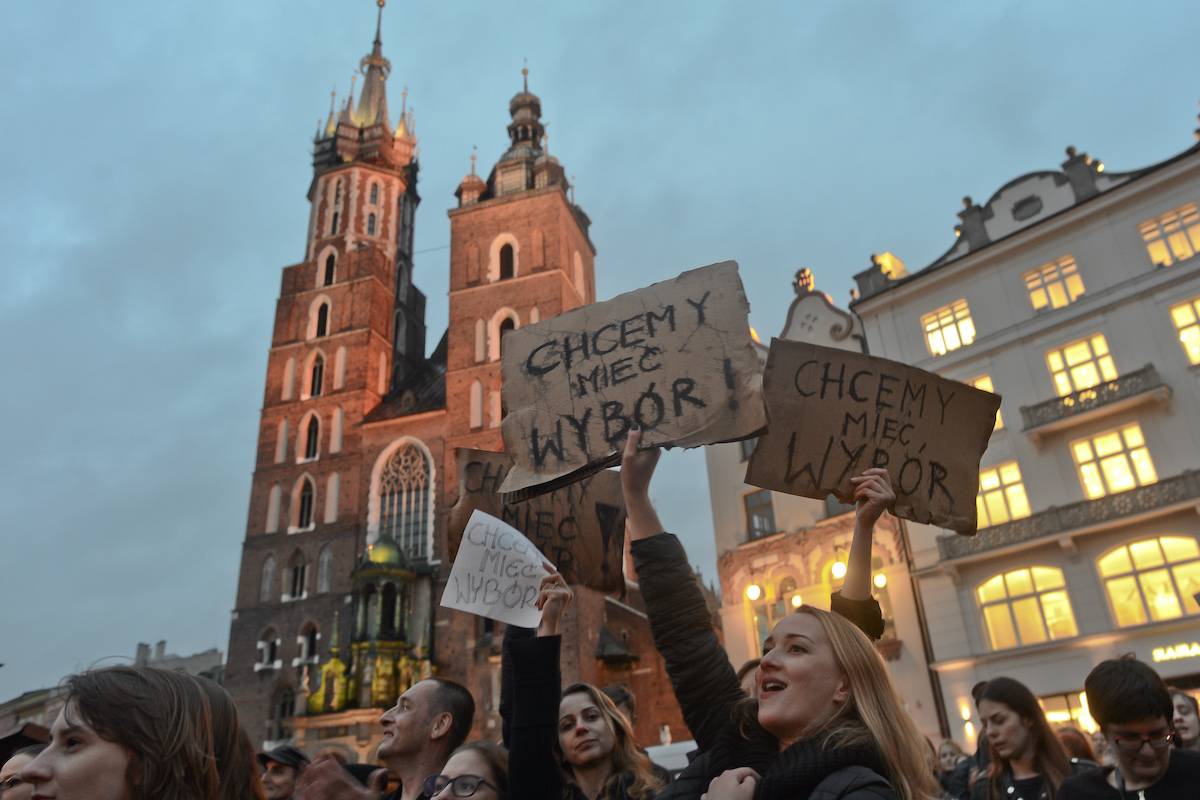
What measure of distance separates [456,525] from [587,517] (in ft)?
2.41

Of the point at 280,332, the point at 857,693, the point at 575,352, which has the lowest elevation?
the point at 857,693

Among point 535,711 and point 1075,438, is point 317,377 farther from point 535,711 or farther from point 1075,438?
point 535,711

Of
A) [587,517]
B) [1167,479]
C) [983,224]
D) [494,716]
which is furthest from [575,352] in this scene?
[494,716]

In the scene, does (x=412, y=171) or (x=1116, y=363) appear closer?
(x=1116, y=363)

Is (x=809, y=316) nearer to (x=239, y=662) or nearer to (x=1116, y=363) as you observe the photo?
(x=1116, y=363)

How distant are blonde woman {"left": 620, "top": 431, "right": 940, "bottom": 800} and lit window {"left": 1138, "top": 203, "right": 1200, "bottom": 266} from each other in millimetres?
17461

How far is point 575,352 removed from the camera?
3.97 m

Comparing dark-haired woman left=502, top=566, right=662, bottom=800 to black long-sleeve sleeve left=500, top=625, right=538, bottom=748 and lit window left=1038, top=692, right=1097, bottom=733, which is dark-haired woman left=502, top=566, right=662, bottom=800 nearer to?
black long-sleeve sleeve left=500, top=625, right=538, bottom=748

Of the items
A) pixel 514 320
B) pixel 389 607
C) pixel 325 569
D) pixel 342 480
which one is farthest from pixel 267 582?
pixel 514 320

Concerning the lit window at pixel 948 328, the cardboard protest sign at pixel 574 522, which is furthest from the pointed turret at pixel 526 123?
the cardboard protest sign at pixel 574 522

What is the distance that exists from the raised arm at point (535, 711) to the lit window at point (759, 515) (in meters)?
17.9

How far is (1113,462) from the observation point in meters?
16.6

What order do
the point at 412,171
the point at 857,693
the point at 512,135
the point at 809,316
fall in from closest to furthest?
1. the point at 857,693
2. the point at 809,316
3. the point at 512,135
4. the point at 412,171

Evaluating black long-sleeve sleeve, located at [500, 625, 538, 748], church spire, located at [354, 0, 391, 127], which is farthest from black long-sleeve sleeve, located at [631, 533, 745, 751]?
church spire, located at [354, 0, 391, 127]
